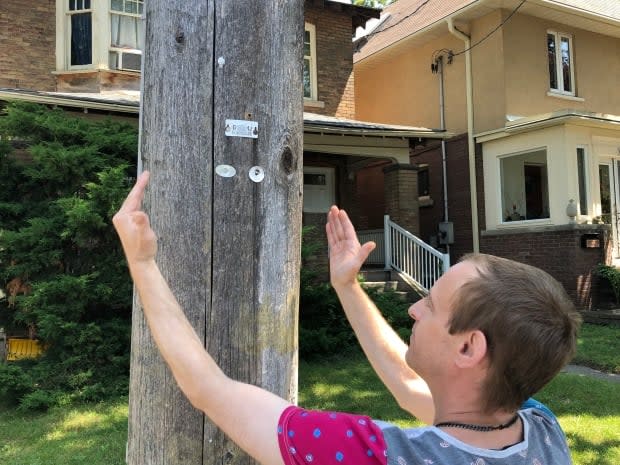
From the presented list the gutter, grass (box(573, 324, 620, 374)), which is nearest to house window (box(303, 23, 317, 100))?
the gutter

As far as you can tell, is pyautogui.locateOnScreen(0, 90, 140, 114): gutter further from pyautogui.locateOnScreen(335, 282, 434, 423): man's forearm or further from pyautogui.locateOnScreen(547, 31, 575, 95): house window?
pyautogui.locateOnScreen(547, 31, 575, 95): house window

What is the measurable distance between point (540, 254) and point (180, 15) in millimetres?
12418

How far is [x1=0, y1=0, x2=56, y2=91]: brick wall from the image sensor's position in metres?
10.4

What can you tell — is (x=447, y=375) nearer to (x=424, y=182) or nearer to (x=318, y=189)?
(x=318, y=189)

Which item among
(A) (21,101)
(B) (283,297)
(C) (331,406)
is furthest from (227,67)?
(A) (21,101)

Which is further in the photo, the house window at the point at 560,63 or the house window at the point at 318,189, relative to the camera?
the house window at the point at 560,63

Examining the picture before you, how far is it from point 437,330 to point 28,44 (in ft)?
37.5

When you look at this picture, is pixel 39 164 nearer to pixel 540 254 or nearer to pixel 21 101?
pixel 21 101

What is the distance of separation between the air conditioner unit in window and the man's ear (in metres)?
11.1

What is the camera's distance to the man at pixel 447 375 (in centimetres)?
113

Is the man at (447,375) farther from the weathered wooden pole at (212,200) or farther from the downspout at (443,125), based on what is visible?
the downspout at (443,125)

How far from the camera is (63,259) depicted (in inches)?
273

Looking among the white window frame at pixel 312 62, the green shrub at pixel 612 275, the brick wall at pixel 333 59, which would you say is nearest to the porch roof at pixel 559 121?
the green shrub at pixel 612 275

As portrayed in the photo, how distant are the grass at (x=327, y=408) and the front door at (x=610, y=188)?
6439 mm
